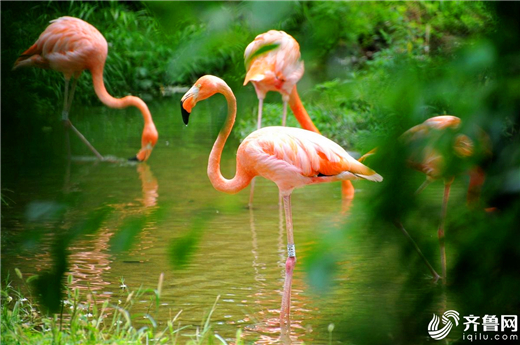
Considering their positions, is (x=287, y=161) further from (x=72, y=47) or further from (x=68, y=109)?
(x=72, y=47)

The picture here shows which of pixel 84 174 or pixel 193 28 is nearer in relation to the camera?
pixel 193 28

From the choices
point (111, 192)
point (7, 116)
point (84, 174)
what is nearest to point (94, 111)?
point (84, 174)

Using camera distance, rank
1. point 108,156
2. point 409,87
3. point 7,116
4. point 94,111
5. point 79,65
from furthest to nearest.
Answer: point 94,111 → point 108,156 → point 79,65 → point 7,116 → point 409,87

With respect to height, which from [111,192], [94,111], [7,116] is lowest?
[111,192]

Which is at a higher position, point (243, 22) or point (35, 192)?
point (243, 22)

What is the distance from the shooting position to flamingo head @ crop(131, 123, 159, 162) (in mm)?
6867

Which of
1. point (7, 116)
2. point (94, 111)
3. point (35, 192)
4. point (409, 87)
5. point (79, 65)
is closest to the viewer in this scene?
point (409, 87)

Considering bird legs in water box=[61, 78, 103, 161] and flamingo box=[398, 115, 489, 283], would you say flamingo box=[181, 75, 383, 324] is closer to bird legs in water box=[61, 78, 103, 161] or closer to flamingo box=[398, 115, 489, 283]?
bird legs in water box=[61, 78, 103, 161]

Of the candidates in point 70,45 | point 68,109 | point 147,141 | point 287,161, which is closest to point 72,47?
point 70,45

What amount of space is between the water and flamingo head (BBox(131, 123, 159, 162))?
0.13 m

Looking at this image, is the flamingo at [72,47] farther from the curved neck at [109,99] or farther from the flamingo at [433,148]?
the flamingo at [433,148]

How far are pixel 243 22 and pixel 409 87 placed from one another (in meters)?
0.19

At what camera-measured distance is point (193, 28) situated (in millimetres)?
793

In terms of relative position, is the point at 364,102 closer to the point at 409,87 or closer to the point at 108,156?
the point at 409,87
